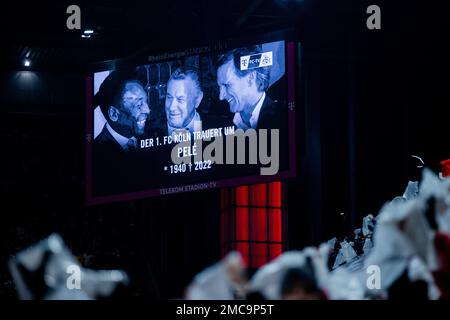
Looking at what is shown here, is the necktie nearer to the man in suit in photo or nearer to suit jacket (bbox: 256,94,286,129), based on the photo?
the man in suit in photo

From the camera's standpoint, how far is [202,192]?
7535 mm

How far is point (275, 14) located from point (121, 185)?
8.55 feet

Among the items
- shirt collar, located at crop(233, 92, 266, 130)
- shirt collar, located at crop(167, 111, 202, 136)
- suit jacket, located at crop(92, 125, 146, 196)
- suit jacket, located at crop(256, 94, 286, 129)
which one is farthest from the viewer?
Answer: suit jacket, located at crop(92, 125, 146, 196)

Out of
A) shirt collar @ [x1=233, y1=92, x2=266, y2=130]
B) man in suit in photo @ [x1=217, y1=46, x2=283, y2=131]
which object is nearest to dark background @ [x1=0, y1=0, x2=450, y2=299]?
man in suit in photo @ [x1=217, y1=46, x2=283, y2=131]

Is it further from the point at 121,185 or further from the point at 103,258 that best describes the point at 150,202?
the point at 121,185

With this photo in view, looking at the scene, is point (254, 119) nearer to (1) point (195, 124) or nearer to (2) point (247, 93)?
(2) point (247, 93)

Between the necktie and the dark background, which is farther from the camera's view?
the dark background

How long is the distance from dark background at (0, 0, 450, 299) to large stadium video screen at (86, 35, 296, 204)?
0.94m

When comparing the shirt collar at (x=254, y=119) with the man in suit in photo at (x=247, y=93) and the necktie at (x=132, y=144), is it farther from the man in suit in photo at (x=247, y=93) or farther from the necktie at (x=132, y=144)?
the necktie at (x=132, y=144)

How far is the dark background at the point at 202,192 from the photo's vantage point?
746 centimetres

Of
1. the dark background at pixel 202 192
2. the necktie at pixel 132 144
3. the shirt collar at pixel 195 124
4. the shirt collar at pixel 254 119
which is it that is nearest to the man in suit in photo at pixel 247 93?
the shirt collar at pixel 254 119

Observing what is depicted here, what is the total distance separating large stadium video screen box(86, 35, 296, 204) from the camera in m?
5.50

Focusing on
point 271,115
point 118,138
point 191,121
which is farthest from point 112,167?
point 271,115
